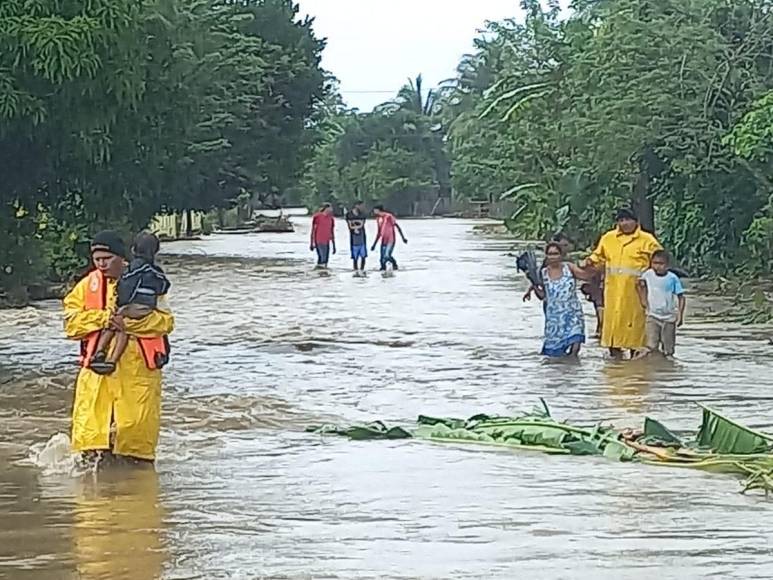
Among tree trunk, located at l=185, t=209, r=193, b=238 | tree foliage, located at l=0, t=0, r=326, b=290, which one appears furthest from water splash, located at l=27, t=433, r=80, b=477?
tree trunk, located at l=185, t=209, r=193, b=238

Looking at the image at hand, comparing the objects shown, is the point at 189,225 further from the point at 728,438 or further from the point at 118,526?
the point at 118,526

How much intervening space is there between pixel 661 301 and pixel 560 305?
1099mm

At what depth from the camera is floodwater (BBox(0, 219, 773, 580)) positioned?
8.27 metres

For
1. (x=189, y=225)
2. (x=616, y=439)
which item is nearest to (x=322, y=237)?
(x=189, y=225)

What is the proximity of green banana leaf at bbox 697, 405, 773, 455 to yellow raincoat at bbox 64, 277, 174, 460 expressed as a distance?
381 cm

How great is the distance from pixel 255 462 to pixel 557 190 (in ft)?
85.4

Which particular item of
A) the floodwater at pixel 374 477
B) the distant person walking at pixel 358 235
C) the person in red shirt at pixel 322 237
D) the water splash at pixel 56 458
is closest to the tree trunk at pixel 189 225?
the person in red shirt at pixel 322 237

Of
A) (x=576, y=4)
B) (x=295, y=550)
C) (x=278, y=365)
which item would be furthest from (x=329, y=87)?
(x=295, y=550)

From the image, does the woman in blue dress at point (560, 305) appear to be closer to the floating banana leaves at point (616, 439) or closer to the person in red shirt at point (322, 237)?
the floating banana leaves at point (616, 439)

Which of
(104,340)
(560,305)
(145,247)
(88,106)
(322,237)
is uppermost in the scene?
(88,106)

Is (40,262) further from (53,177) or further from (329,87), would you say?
(329,87)

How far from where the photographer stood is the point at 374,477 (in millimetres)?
10805

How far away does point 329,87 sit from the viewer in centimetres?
5841

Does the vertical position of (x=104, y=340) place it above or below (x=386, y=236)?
above
